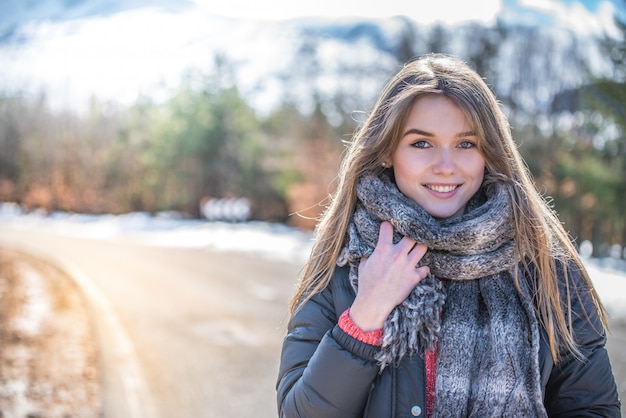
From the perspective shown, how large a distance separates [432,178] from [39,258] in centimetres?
1195

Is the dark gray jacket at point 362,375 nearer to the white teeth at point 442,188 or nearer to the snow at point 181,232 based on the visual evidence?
the white teeth at point 442,188

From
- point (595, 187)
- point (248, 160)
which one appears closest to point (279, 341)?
point (595, 187)

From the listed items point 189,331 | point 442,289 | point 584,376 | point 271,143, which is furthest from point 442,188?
point 271,143

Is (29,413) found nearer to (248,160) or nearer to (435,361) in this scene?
(435,361)

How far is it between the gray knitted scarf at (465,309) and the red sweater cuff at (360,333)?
0.06 ft

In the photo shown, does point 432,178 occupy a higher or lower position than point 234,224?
higher

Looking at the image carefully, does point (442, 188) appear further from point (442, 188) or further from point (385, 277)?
point (385, 277)

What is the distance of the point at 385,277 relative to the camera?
1.40m

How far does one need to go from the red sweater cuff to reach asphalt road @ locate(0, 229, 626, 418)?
1.09 metres

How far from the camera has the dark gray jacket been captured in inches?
51.5

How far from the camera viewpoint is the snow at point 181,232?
555 inches

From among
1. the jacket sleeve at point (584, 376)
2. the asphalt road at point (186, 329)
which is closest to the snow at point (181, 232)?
the asphalt road at point (186, 329)

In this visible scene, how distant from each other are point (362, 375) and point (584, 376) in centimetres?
60

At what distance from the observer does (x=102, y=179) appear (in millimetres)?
23922
